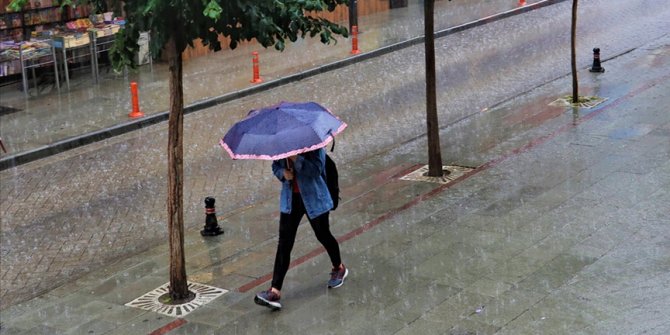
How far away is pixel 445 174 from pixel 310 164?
495 cm

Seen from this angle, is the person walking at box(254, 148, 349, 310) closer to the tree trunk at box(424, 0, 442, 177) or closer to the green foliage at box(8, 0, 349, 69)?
the green foliage at box(8, 0, 349, 69)

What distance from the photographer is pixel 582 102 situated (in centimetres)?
1719

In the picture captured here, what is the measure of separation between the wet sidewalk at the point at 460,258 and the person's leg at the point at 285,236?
0.26 metres

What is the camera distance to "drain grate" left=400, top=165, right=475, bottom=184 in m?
13.4

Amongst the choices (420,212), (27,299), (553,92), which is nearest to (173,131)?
(27,299)

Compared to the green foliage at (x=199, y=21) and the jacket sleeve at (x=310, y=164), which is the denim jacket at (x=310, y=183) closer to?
the jacket sleeve at (x=310, y=164)

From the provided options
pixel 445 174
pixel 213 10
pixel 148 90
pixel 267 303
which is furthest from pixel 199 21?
pixel 148 90

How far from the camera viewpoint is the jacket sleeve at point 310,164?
355 inches

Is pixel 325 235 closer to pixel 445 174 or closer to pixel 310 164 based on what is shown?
pixel 310 164

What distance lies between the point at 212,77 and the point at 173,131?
42.8 ft

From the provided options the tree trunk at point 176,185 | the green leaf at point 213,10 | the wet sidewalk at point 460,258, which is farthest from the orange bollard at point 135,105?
the green leaf at point 213,10

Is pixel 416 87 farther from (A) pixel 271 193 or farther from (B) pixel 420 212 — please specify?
(B) pixel 420 212

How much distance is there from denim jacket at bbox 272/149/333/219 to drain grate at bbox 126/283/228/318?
4.08 ft

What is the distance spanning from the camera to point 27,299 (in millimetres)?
10820
